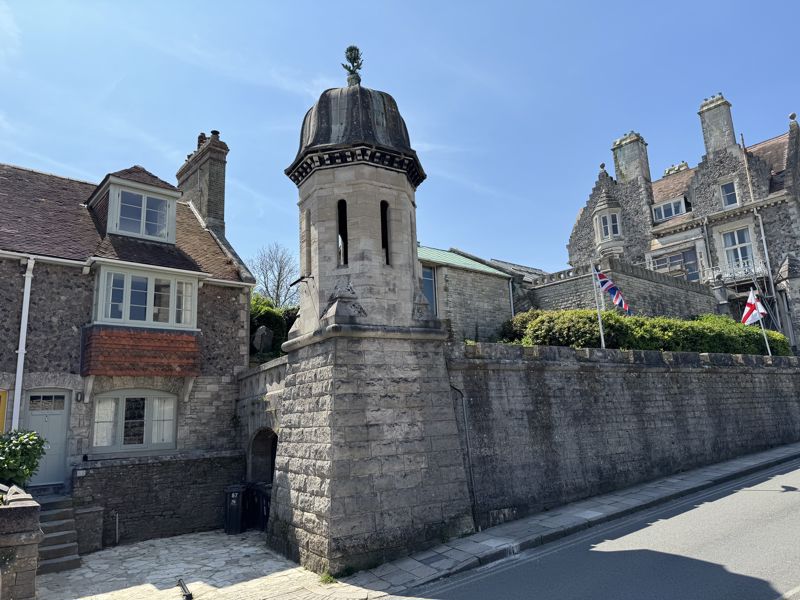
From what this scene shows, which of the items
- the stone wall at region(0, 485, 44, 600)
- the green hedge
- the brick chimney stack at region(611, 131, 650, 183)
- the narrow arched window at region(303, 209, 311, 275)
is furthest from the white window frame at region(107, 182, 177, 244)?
the brick chimney stack at region(611, 131, 650, 183)

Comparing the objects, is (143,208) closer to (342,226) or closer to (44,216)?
(44,216)

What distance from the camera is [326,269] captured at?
9992 millimetres

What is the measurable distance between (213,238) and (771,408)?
65.4ft

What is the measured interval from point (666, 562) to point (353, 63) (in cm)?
1085

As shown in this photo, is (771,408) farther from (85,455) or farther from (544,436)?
(85,455)

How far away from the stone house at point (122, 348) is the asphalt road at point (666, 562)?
849 cm

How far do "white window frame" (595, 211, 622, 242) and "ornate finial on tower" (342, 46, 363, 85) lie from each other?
21833 millimetres

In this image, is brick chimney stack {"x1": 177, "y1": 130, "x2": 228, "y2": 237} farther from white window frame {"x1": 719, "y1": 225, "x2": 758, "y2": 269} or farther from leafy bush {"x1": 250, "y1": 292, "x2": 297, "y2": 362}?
white window frame {"x1": 719, "y1": 225, "x2": 758, "y2": 269}

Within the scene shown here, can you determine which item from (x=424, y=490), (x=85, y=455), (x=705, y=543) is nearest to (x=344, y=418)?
(x=424, y=490)

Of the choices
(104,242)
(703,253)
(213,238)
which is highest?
(703,253)

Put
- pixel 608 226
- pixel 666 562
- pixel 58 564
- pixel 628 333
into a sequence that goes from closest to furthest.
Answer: pixel 666 562 → pixel 58 564 → pixel 628 333 → pixel 608 226

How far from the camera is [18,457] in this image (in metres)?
9.86

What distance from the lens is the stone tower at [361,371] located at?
8.48m

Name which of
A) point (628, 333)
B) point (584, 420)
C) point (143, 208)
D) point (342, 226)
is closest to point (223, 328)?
point (143, 208)
